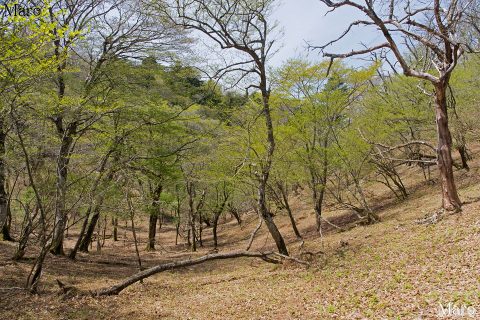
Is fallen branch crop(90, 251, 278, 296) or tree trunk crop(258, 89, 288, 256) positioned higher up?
tree trunk crop(258, 89, 288, 256)

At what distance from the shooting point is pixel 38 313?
23.7 ft

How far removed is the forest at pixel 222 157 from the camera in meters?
6.79

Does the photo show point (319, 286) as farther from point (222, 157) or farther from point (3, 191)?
point (3, 191)

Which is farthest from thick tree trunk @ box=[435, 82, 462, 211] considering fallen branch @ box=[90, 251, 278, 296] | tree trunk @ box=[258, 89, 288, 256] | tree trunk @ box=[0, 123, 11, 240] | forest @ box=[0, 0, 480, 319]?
tree trunk @ box=[0, 123, 11, 240]

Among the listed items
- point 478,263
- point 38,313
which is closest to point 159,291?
point 38,313

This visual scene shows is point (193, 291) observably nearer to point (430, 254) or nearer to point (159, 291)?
point (159, 291)

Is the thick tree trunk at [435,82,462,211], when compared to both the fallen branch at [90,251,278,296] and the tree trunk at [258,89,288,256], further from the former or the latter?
the fallen branch at [90,251,278,296]

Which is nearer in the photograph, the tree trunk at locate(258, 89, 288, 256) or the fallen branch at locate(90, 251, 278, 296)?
the fallen branch at locate(90, 251, 278, 296)

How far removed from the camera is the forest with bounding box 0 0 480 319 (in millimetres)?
6790

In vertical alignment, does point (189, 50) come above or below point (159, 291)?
above

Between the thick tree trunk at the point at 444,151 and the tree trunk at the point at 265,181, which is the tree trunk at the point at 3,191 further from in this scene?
the thick tree trunk at the point at 444,151

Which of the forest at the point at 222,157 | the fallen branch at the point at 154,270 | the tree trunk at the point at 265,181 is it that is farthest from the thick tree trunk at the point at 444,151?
the fallen branch at the point at 154,270

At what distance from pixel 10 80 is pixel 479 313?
7.83 meters

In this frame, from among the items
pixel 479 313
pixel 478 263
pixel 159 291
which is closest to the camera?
pixel 479 313
